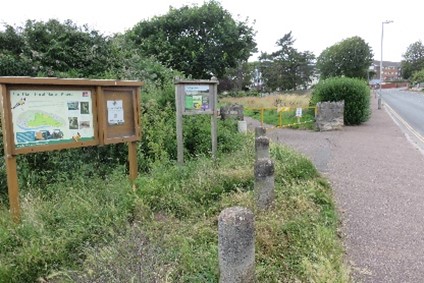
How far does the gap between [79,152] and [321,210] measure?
432 centimetres

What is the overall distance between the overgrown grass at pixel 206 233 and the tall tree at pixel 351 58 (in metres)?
52.7

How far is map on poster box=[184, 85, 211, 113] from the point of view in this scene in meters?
6.31

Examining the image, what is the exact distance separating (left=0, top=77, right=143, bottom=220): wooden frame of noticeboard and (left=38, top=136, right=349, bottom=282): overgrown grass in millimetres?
899

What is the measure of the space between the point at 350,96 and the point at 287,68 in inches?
1563

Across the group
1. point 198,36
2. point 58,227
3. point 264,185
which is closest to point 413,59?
point 198,36

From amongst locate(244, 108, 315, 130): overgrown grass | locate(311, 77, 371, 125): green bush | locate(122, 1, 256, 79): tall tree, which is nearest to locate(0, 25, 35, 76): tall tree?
locate(244, 108, 315, 130): overgrown grass

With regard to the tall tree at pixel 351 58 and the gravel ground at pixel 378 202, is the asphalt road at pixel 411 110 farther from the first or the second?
the tall tree at pixel 351 58

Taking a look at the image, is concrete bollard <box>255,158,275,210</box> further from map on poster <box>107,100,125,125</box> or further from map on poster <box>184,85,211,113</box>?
map on poster <box>184,85,211,113</box>

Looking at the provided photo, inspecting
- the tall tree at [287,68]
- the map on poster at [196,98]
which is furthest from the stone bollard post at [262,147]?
the tall tree at [287,68]

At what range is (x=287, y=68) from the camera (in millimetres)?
53250

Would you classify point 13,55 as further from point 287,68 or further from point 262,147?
point 287,68

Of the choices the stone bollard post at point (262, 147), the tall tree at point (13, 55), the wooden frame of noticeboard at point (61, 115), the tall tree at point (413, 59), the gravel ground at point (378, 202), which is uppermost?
the tall tree at point (413, 59)

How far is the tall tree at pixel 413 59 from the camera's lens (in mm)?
88700

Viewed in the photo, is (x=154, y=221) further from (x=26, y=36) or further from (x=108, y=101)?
(x=26, y=36)
